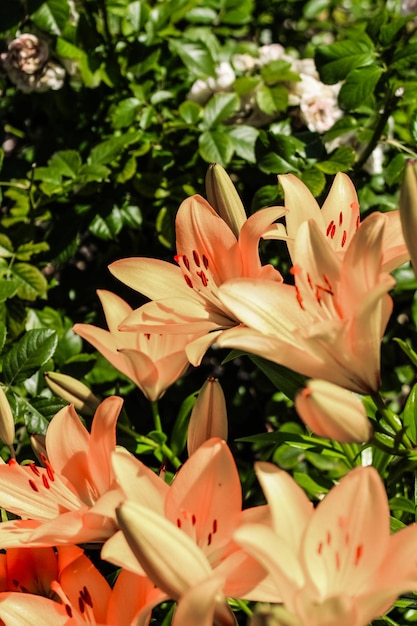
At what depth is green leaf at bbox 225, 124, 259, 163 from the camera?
54.1 inches

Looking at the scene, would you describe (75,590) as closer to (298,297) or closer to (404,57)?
(298,297)

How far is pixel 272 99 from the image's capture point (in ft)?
4.79

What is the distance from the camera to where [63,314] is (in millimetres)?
1467

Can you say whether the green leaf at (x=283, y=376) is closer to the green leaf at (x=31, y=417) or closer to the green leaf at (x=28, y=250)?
the green leaf at (x=31, y=417)

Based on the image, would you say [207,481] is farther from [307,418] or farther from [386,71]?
[386,71]

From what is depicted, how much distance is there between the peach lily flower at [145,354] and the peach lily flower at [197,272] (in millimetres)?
36

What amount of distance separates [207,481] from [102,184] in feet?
2.86

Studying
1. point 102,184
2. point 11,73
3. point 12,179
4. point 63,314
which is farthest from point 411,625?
point 11,73

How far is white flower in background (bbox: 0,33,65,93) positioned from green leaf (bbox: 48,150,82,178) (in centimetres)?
20

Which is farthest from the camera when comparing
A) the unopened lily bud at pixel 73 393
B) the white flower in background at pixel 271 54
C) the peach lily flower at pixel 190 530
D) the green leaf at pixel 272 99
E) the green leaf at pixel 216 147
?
the white flower in background at pixel 271 54

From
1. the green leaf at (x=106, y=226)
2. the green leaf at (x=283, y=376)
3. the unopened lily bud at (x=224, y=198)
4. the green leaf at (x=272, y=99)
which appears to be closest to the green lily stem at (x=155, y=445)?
the green leaf at (x=283, y=376)

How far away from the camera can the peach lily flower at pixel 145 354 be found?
866 mm

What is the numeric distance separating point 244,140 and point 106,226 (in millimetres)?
282

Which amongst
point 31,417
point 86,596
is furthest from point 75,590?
point 31,417
